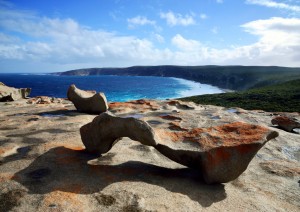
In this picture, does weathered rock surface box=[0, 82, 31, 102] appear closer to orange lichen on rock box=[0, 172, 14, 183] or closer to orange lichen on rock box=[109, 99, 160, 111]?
orange lichen on rock box=[109, 99, 160, 111]

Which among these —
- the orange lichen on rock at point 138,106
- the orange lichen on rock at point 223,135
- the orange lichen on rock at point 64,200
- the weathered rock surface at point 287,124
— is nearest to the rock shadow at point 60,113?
the orange lichen on rock at point 138,106

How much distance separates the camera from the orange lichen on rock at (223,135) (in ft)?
37.2

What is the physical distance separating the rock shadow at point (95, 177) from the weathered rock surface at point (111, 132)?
1.96 feet

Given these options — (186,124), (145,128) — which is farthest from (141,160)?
(186,124)

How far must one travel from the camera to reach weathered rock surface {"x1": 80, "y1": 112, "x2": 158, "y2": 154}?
11.5 metres

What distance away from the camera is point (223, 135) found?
12.1 metres

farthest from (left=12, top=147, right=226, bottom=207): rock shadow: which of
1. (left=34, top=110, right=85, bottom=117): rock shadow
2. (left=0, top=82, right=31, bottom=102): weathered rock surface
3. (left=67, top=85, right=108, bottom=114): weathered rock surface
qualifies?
(left=0, top=82, right=31, bottom=102): weathered rock surface

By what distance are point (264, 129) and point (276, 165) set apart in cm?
321

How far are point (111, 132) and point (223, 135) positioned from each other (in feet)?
15.0

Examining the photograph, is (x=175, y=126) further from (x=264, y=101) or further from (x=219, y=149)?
(x=264, y=101)

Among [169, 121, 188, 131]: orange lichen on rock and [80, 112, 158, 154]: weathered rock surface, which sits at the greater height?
[80, 112, 158, 154]: weathered rock surface

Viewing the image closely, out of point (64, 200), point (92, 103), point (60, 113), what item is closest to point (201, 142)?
point (64, 200)

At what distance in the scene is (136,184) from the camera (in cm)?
1035

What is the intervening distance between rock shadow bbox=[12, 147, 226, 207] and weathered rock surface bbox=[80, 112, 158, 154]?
1.96 ft
